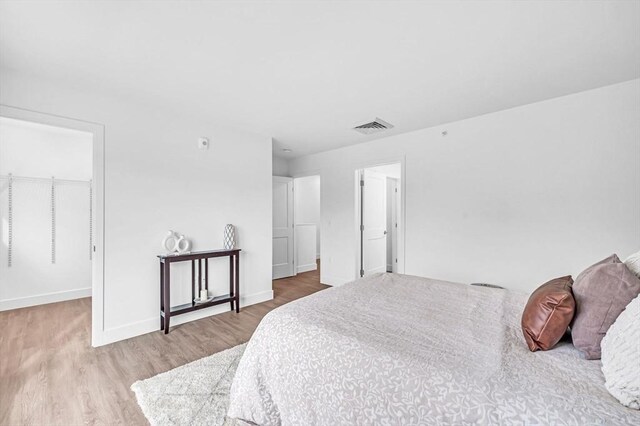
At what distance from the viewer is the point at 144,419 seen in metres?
1.66

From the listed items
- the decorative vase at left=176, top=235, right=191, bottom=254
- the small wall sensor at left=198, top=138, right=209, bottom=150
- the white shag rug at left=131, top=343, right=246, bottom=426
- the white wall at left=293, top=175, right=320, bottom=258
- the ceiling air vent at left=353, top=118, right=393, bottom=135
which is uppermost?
the ceiling air vent at left=353, top=118, right=393, bottom=135

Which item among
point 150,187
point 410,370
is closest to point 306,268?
point 150,187

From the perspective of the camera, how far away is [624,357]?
0.88 m

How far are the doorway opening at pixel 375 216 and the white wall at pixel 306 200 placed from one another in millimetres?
1754

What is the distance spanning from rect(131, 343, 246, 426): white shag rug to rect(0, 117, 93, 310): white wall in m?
3.12

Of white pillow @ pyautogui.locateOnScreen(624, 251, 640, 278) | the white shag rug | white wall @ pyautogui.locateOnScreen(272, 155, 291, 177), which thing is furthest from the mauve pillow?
white wall @ pyautogui.locateOnScreen(272, 155, 291, 177)

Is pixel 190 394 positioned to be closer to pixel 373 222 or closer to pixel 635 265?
pixel 635 265

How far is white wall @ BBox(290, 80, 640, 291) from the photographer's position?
8.13 feet

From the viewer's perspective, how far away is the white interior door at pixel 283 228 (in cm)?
542

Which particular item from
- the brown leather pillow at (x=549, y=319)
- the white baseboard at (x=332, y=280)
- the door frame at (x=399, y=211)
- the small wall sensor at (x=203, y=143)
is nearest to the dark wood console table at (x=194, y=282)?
the small wall sensor at (x=203, y=143)

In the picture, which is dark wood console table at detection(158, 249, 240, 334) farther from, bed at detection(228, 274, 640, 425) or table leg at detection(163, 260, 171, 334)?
bed at detection(228, 274, 640, 425)

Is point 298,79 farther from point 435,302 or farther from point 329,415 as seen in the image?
point 329,415

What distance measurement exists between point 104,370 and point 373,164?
3903 millimetres

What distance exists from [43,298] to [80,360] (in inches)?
90.7
